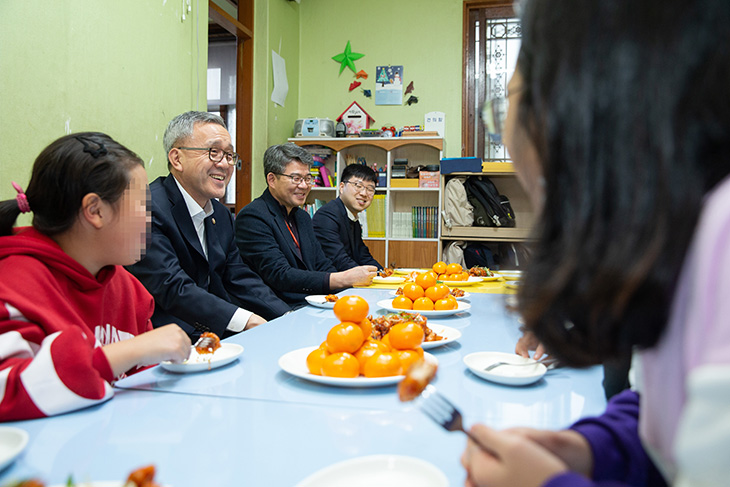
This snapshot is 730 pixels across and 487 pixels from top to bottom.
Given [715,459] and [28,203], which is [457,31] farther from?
[715,459]

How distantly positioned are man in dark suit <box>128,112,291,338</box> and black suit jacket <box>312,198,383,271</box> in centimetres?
107

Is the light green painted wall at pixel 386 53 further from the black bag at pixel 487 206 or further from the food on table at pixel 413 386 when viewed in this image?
the food on table at pixel 413 386

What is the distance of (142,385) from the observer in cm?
96

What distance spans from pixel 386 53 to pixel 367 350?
470 centimetres

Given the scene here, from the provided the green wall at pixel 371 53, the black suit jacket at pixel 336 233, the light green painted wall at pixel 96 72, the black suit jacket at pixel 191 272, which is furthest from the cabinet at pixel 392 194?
the black suit jacket at pixel 191 272

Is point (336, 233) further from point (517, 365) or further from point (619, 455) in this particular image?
point (619, 455)

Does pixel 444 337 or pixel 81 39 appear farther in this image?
pixel 81 39

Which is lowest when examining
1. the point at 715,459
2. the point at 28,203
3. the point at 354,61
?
the point at 715,459

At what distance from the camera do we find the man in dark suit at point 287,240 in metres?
2.63

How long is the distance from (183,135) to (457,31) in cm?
365

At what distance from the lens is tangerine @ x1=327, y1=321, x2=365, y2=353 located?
→ 959 millimetres

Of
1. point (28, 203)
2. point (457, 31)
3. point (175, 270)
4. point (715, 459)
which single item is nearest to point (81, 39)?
point (175, 270)

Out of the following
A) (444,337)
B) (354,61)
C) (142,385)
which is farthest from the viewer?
(354,61)

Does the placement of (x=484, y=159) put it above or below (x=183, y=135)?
above
